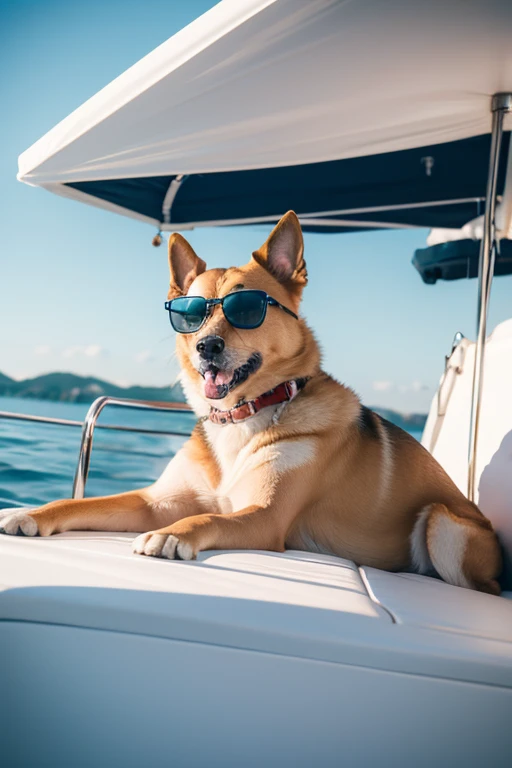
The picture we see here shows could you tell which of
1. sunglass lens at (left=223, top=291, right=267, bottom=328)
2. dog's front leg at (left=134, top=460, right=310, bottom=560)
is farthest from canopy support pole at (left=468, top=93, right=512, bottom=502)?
sunglass lens at (left=223, top=291, right=267, bottom=328)

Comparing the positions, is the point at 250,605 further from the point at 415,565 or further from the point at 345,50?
the point at 345,50

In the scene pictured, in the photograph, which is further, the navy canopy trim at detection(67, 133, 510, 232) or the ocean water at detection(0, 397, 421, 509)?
the ocean water at detection(0, 397, 421, 509)

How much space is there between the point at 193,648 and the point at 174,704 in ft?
0.27

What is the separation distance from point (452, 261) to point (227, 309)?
207 cm

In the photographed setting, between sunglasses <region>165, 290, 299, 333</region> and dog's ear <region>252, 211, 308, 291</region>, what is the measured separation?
15cm

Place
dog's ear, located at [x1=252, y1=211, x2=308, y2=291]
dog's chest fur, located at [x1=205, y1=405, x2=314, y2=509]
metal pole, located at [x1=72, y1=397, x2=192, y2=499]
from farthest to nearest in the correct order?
1. metal pole, located at [x1=72, y1=397, x2=192, y2=499]
2. dog's ear, located at [x1=252, y1=211, x2=308, y2=291]
3. dog's chest fur, located at [x1=205, y1=405, x2=314, y2=509]

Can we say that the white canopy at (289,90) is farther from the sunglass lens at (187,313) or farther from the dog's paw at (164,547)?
the dog's paw at (164,547)

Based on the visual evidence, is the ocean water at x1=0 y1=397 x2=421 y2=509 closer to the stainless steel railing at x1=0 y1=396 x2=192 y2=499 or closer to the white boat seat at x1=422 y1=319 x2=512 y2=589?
the stainless steel railing at x1=0 y1=396 x2=192 y2=499

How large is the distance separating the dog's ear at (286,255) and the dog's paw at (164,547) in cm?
105

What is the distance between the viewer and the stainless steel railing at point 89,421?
8.91ft

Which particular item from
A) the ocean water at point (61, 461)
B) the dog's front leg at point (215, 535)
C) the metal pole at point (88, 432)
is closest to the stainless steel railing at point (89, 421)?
the metal pole at point (88, 432)

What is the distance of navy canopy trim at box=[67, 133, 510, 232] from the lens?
9.25 ft

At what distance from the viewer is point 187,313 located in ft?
6.61

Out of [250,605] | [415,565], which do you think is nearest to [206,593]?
[250,605]
